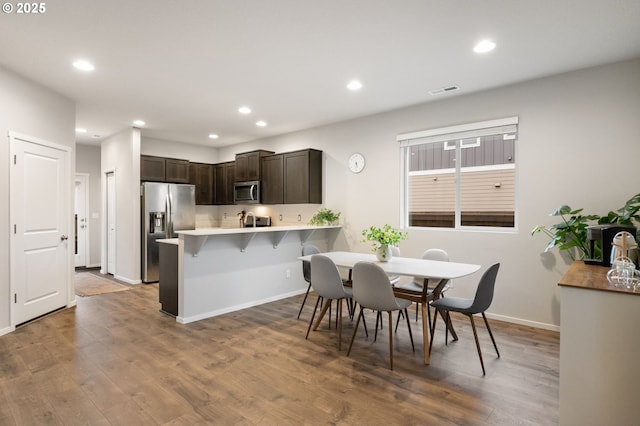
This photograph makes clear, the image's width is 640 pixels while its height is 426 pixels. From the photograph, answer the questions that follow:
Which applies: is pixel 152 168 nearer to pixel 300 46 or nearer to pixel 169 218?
pixel 169 218

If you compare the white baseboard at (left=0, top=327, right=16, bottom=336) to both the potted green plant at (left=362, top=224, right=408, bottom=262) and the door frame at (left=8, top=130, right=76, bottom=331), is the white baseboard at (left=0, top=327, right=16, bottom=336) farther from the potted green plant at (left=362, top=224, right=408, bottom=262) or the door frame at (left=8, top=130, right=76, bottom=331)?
the potted green plant at (left=362, top=224, right=408, bottom=262)

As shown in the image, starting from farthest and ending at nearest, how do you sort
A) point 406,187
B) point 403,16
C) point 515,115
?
point 406,187, point 515,115, point 403,16

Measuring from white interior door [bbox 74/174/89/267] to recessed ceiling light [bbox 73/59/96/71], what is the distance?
16.4ft

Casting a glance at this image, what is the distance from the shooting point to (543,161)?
382cm

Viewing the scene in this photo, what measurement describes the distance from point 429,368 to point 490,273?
930 millimetres

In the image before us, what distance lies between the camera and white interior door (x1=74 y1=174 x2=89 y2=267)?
301 inches

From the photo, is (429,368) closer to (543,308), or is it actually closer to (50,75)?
(543,308)

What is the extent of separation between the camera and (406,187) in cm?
502

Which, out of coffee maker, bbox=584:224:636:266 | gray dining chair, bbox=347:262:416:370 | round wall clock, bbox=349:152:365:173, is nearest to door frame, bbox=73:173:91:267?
round wall clock, bbox=349:152:365:173

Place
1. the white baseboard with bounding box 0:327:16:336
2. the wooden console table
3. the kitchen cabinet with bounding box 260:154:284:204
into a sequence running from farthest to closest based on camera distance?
the kitchen cabinet with bounding box 260:154:284:204 → the white baseboard with bounding box 0:327:16:336 → the wooden console table

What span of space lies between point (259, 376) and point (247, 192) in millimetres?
4591

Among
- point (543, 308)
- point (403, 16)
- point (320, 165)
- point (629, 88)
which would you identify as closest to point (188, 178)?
point (320, 165)

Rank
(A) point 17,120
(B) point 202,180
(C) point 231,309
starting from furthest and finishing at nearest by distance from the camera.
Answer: (B) point 202,180 → (C) point 231,309 → (A) point 17,120

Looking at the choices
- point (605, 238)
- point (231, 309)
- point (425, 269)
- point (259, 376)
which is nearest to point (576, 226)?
point (605, 238)
